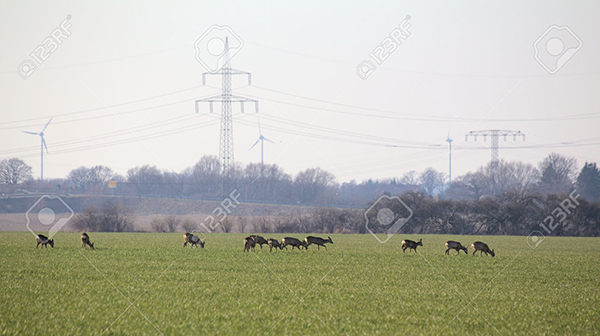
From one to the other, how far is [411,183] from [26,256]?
153362 mm

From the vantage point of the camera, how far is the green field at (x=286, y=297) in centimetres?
1191

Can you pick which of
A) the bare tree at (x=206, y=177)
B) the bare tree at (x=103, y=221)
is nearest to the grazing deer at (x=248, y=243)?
the bare tree at (x=103, y=221)

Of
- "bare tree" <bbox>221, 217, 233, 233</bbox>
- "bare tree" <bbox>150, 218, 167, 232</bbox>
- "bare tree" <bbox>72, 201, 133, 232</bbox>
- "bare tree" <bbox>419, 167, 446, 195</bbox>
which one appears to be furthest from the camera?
"bare tree" <bbox>419, 167, 446, 195</bbox>

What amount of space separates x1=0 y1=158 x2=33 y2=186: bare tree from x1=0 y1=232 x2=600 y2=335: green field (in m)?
74.3

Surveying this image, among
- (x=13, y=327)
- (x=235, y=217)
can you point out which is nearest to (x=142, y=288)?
(x=13, y=327)

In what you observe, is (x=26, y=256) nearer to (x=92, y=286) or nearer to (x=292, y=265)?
(x=92, y=286)

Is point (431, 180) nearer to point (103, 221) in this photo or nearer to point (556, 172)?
point (556, 172)

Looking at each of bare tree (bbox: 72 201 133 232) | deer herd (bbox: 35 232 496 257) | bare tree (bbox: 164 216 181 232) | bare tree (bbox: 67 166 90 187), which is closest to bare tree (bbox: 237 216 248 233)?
bare tree (bbox: 164 216 181 232)

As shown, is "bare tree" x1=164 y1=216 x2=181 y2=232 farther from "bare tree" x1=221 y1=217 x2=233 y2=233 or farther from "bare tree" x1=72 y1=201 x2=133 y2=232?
"bare tree" x1=221 y1=217 x2=233 y2=233

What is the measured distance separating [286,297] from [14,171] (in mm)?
93485

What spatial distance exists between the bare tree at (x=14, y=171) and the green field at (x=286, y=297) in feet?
244

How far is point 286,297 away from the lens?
15.2 m

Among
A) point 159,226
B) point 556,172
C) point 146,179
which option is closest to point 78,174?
point 146,179

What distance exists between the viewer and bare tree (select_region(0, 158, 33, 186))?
90.2 m
